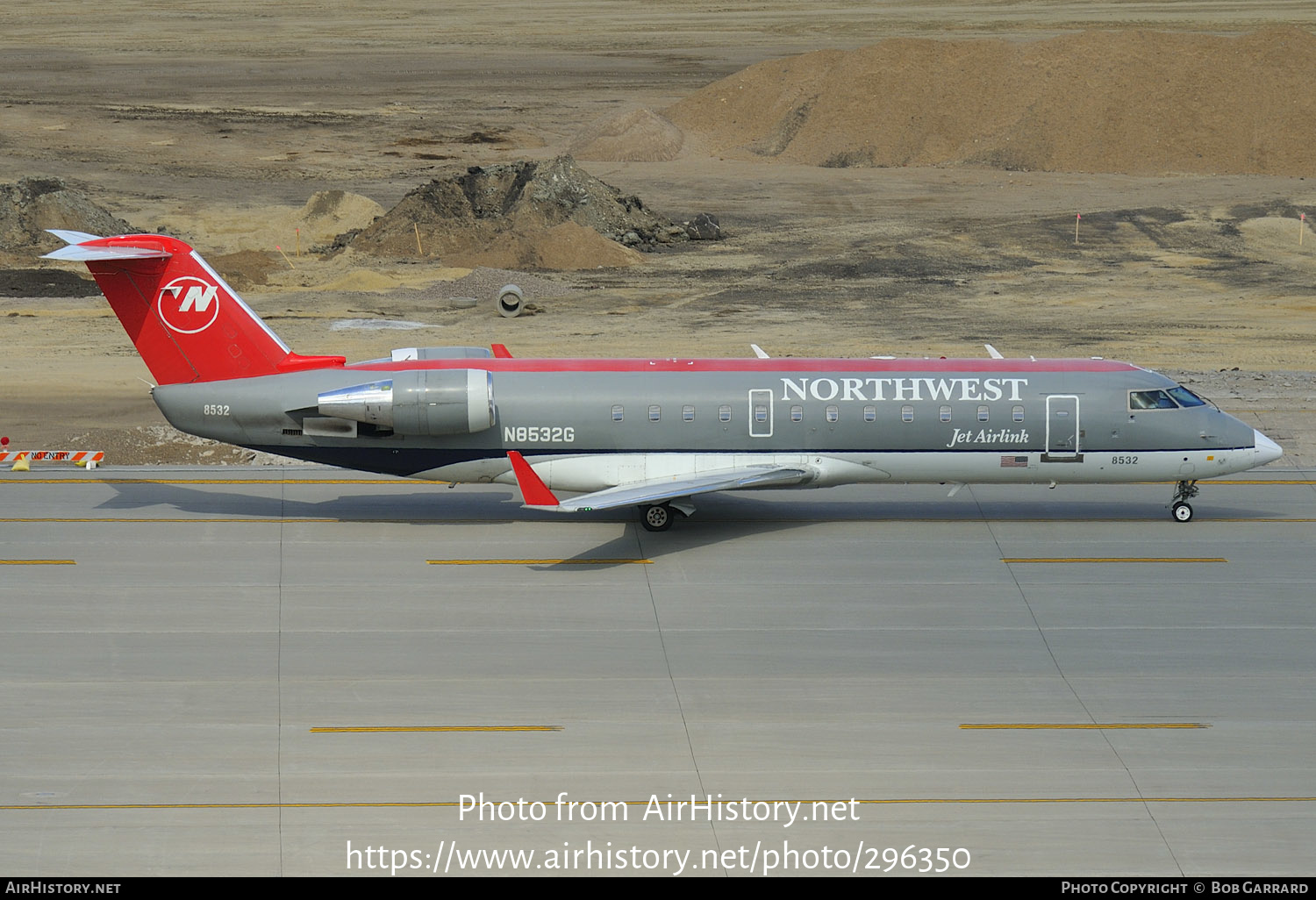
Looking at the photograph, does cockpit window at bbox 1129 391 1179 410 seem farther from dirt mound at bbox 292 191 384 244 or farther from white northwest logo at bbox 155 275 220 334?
dirt mound at bbox 292 191 384 244

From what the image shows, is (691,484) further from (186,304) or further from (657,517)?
(186,304)

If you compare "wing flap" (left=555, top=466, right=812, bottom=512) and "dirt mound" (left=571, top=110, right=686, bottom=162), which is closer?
"wing flap" (left=555, top=466, right=812, bottom=512)

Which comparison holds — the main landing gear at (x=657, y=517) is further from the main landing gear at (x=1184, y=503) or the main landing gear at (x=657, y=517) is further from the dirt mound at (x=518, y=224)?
the dirt mound at (x=518, y=224)

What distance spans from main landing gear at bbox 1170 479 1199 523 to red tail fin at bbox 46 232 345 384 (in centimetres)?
1819

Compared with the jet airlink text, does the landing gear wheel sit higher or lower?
lower

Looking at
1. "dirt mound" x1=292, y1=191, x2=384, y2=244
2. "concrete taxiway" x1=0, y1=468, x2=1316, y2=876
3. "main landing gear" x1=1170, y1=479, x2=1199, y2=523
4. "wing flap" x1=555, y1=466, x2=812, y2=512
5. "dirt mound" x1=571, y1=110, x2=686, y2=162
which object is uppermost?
"dirt mound" x1=571, y1=110, x2=686, y2=162

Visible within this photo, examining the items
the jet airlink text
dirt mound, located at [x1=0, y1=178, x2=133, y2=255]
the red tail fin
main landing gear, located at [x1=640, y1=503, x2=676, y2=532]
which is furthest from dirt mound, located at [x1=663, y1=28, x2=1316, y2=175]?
the red tail fin

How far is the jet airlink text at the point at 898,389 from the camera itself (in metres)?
30.8

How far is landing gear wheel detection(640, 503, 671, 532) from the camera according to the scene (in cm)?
3129

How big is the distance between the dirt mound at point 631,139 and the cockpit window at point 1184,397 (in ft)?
181

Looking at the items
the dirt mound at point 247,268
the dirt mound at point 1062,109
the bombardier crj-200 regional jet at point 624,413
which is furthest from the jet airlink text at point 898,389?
the dirt mound at point 1062,109

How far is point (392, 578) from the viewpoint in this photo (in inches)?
1143

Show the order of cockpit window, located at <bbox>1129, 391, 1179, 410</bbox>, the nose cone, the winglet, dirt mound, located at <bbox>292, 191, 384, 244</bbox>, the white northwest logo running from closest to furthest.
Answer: the winglet → the white northwest logo → cockpit window, located at <bbox>1129, 391, 1179, 410</bbox> → the nose cone → dirt mound, located at <bbox>292, 191, 384, 244</bbox>

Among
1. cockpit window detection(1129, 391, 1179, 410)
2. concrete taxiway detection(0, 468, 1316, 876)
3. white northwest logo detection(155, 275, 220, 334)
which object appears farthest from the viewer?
cockpit window detection(1129, 391, 1179, 410)
